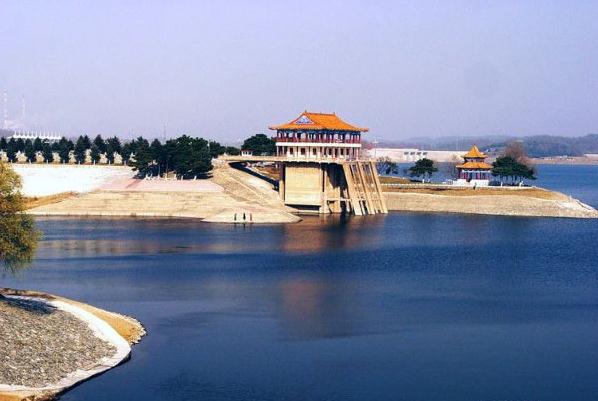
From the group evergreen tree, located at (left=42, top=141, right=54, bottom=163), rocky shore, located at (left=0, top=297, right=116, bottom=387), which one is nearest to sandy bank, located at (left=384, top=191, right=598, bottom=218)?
evergreen tree, located at (left=42, top=141, right=54, bottom=163)

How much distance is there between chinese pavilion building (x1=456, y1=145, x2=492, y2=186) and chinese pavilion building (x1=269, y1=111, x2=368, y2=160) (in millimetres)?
17074

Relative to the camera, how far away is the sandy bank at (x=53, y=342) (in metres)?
38.3

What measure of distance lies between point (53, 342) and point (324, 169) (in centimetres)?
7789

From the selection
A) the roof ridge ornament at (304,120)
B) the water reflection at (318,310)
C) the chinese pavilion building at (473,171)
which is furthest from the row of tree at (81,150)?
the water reflection at (318,310)

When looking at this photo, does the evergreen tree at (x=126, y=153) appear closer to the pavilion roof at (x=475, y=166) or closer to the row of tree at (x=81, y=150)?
the row of tree at (x=81, y=150)

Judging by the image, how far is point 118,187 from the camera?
120 meters

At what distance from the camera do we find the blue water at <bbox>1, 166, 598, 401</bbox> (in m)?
40.3

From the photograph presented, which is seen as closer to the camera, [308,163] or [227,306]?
[227,306]

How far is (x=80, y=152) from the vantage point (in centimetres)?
13675

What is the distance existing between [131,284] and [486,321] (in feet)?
78.0

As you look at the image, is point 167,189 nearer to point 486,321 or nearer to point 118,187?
point 118,187

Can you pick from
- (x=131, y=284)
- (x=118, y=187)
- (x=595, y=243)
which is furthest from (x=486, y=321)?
(x=118, y=187)

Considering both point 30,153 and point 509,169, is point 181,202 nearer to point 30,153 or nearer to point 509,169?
point 30,153

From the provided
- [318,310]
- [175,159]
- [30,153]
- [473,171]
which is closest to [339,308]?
[318,310]
